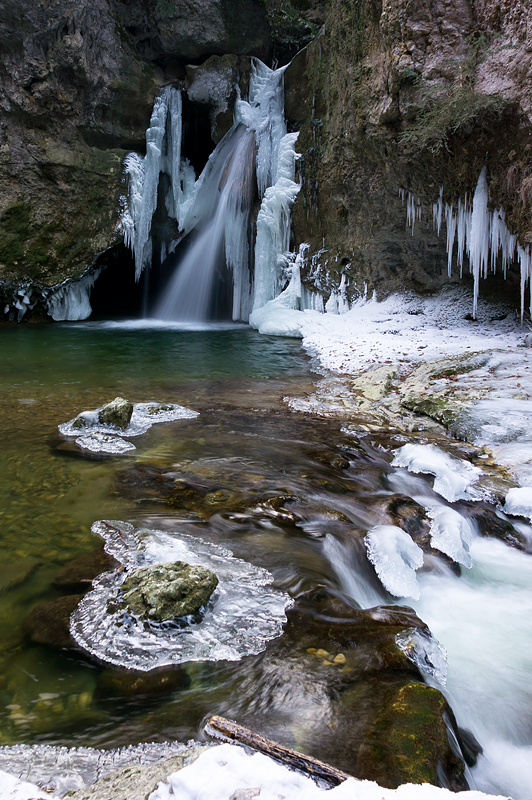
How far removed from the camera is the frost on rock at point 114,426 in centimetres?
471

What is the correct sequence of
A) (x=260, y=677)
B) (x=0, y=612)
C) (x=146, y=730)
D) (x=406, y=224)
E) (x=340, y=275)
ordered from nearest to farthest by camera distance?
(x=146, y=730) → (x=260, y=677) → (x=0, y=612) → (x=406, y=224) → (x=340, y=275)

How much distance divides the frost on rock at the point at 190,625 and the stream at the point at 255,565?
0.07m

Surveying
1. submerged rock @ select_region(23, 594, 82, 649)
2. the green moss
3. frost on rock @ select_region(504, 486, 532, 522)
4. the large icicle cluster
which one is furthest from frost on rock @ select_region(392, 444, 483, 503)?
the green moss

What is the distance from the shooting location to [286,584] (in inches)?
105

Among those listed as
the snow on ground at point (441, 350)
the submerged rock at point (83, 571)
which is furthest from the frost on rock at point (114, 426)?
the submerged rock at point (83, 571)

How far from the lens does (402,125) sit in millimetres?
10312

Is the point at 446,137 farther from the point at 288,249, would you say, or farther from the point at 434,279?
the point at 288,249

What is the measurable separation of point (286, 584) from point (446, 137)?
9.56m

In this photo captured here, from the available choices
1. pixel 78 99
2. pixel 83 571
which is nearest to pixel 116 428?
pixel 83 571

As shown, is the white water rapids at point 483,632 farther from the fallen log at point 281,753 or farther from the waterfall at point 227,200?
the waterfall at point 227,200

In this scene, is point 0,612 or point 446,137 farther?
point 446,137

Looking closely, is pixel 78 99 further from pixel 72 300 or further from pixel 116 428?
pixel 116 428

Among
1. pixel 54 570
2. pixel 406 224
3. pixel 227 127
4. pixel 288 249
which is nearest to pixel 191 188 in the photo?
pixel 227 127

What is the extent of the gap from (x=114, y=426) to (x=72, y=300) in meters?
14.0
